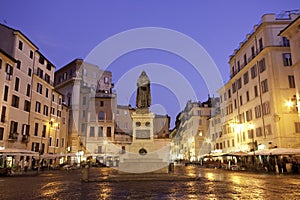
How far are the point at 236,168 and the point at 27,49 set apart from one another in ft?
101

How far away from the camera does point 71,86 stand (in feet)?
195

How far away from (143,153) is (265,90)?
66.0 ft

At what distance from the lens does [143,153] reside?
66.0ft

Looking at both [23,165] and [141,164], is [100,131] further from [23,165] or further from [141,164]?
[141,164]

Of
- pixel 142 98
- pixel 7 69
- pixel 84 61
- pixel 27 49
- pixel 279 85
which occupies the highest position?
pixel 84 61

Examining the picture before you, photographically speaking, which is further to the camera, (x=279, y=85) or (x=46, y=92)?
(x=46, y=92)

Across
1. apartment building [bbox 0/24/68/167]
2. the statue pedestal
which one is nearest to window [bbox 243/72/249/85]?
the statue pedestal

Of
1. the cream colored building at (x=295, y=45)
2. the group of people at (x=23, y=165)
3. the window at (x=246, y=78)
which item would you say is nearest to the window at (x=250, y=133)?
the window at (x=246, y=78)

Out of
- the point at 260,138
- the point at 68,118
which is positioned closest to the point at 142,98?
the point at 260,138

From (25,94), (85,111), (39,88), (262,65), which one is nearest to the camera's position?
(262,65)

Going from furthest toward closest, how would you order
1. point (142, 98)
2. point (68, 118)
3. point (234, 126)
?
1. point (68, 118)
2. point (234, 126)
3. point (142, 98)

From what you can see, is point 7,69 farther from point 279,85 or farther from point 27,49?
point 279,85

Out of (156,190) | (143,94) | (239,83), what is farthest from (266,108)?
(156,190)

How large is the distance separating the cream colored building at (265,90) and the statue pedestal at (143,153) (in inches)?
602
